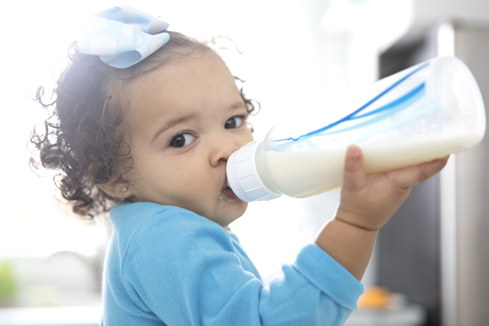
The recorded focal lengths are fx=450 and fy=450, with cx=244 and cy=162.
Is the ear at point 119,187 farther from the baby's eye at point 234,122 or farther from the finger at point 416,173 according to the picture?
the finger at point 416,173

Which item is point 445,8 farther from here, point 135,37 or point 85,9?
point 85,9

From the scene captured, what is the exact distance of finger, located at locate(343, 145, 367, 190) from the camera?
1.50ft

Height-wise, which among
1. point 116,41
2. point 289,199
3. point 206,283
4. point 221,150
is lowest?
point 289,199

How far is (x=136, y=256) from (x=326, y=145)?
0.27 meters

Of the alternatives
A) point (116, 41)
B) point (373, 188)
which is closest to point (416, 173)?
point (373, 188)

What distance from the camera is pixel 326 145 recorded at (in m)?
0.50

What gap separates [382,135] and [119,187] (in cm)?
43

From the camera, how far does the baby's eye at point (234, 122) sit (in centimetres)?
69

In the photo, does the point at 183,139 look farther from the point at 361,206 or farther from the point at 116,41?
the point at 361,206

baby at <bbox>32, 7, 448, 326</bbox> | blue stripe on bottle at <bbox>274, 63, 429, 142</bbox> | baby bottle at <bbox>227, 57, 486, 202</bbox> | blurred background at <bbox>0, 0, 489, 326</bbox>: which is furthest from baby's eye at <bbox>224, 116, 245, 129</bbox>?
blurred background at <bbox>0, 0, 489, 326</bbox>

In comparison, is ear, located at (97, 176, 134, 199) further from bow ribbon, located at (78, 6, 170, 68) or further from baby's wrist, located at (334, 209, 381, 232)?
baby's wrist, located at (334, 209, 381, 232)

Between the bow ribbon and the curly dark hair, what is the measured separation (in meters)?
0.02

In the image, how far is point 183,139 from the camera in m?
0.64

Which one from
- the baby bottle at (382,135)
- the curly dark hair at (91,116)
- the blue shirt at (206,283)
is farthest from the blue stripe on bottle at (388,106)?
the curly dark hair at (91,116)
